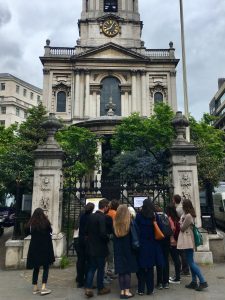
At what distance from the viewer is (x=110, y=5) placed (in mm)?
41688

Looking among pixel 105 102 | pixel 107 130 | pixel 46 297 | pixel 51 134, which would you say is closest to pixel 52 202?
pixel 51 134

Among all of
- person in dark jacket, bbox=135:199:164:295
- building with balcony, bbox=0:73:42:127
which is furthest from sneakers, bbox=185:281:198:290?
building with balcony, bbox=0:73:42:127

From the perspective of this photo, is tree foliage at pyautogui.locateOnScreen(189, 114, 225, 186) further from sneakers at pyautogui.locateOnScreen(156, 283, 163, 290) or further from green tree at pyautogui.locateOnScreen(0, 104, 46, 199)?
sneakers at pyautogui.locateOnScreen(156, 283, 163, 290)

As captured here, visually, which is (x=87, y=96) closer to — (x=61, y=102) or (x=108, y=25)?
(x=61, y=102)

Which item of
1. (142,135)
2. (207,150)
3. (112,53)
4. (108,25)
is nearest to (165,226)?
(142,135)

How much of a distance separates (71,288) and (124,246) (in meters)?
1.82

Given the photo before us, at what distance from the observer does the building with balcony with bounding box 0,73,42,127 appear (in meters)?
64.1

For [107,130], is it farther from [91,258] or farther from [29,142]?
[91,258]

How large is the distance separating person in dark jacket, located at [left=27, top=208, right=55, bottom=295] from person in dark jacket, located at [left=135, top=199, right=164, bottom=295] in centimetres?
193

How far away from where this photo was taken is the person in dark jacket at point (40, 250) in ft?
20.9

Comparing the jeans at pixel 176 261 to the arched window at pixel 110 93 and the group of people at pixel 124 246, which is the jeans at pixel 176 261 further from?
the arched window at pixel 110 93

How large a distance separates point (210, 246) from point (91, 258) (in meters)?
4.68

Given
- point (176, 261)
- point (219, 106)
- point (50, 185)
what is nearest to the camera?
point (176, 261)

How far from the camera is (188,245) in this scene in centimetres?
648
